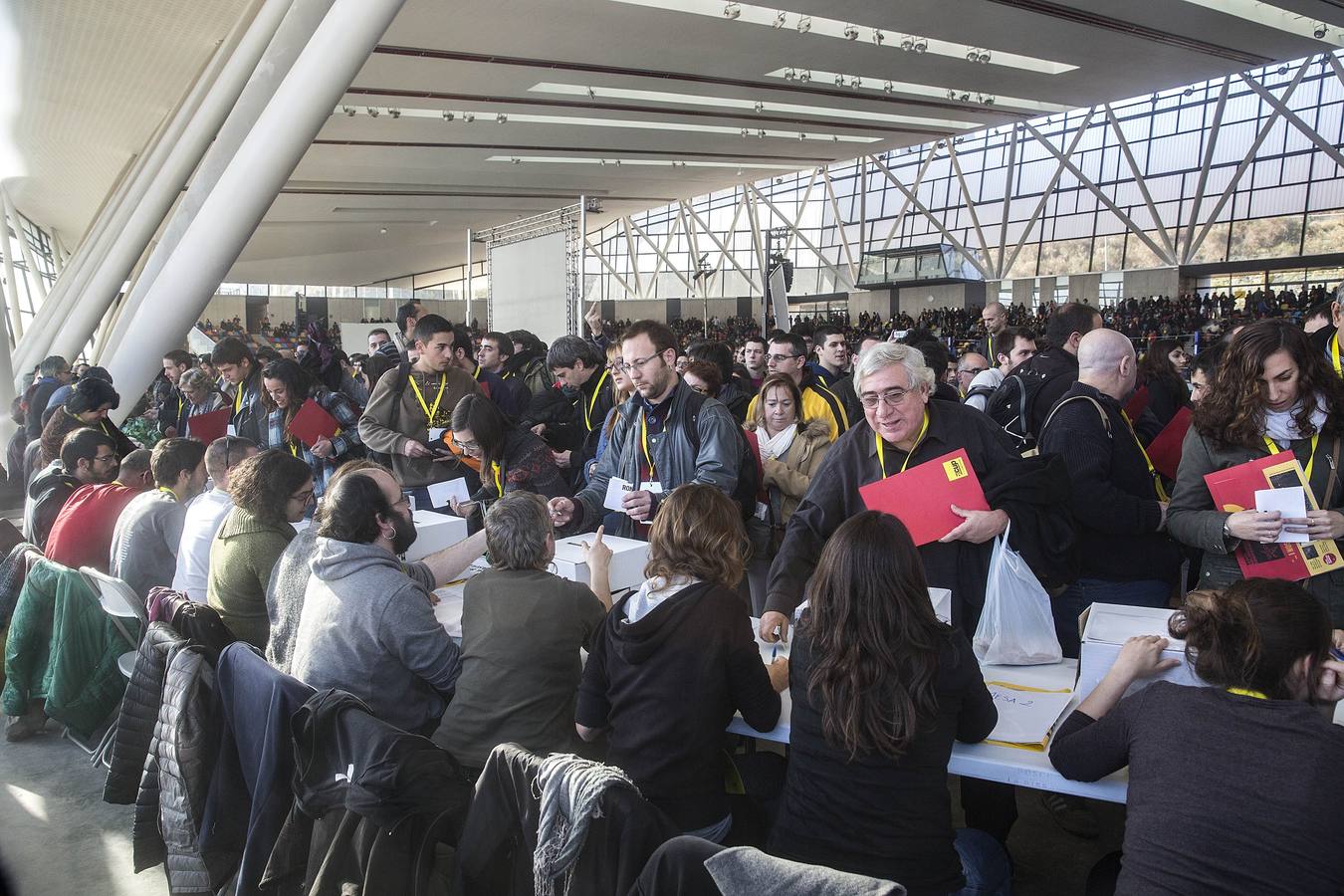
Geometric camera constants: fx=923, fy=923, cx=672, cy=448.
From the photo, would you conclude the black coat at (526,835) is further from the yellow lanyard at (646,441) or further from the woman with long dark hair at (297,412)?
the woman with long dark hair at (297,412)

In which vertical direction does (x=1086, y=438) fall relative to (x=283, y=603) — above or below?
above

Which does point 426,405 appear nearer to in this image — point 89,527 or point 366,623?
point 89,527

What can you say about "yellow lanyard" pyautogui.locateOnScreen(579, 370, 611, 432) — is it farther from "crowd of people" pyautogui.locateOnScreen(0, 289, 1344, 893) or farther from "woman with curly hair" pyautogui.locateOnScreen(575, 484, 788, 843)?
"woman with curly hair" pyautogui.locateOnScreen(575, 484, 788, 843)

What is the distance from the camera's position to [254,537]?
3.06 m

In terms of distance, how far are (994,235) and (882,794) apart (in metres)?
33.2

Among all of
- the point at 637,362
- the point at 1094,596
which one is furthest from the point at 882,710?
the point at 637,362

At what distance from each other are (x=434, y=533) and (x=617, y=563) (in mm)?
920

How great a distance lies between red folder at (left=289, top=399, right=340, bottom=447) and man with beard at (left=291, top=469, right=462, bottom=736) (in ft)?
9.03

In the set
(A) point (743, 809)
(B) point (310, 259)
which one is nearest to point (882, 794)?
(A) point (743, 809)

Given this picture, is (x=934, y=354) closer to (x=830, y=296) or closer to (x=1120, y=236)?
(x=1120, y=236)

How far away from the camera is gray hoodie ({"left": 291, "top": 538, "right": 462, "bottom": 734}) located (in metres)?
2.53

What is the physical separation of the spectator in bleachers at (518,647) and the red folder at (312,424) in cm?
313

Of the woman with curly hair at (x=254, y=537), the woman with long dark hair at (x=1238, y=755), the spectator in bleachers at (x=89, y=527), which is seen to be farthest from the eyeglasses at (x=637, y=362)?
the spectator in bleachers at (x=89, y=527)

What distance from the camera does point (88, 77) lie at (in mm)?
13766
